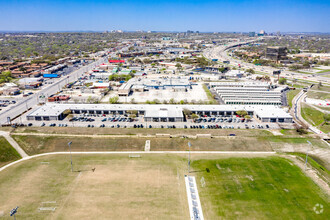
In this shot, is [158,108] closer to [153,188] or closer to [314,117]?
[153,188]

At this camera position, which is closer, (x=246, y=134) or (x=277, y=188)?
(x=277, y=188)

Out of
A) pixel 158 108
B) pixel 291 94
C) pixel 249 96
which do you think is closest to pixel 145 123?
pixel 158 108

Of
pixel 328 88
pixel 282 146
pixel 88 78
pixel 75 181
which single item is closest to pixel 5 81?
pixel 88 78

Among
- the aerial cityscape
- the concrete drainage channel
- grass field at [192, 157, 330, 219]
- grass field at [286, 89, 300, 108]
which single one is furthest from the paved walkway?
grass field at [286, 89, 300, 108]

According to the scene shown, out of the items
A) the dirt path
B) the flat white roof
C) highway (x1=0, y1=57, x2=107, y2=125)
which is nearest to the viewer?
the dirt path

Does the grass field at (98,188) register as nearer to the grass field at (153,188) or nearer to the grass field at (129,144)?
the grass field at (153,188)

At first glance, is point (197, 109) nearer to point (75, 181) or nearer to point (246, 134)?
point (246, 134)

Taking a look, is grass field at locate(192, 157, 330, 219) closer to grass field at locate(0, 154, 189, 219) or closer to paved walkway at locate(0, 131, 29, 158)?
grass field at locate(0, 154, 189, 219)
